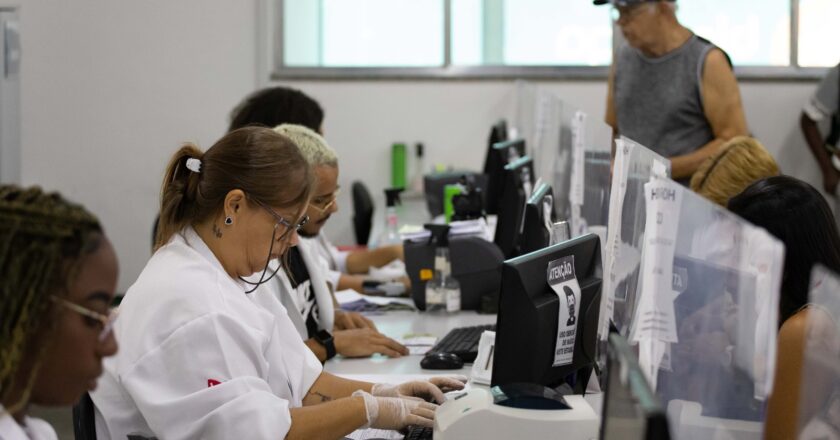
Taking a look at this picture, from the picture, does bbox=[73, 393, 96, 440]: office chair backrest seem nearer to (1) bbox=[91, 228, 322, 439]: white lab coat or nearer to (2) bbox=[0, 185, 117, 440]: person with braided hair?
(1) bbox=[91, 228, 322, 439]: white lab coat

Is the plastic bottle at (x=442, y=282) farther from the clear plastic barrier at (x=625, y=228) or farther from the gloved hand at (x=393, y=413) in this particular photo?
the gloved hand at (x=393, y=413)

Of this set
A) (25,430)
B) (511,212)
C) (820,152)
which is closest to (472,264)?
(511,212)

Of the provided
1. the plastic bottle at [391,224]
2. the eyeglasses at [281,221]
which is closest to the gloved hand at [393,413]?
the eyeglasses at [281,221]

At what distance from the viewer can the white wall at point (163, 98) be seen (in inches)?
235

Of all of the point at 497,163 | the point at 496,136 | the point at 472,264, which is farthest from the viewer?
the point at 496,136

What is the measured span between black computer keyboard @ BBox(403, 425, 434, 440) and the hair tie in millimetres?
625

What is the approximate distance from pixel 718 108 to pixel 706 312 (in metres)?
2.37

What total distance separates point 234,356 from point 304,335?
92cm

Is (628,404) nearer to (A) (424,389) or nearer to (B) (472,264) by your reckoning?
(A) (424,389)

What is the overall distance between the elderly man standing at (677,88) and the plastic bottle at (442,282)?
3.21 ft

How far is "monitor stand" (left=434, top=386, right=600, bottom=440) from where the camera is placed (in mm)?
1538

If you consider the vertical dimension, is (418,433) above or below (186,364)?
below

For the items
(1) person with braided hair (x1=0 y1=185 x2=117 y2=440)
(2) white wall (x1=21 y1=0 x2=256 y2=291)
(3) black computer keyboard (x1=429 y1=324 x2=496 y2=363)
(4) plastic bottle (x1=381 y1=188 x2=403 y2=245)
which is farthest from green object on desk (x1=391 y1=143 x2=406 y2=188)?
(1) person with braided hair (x1=0 y1=185 x2=117 y2=440)

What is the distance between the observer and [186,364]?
1.65m
